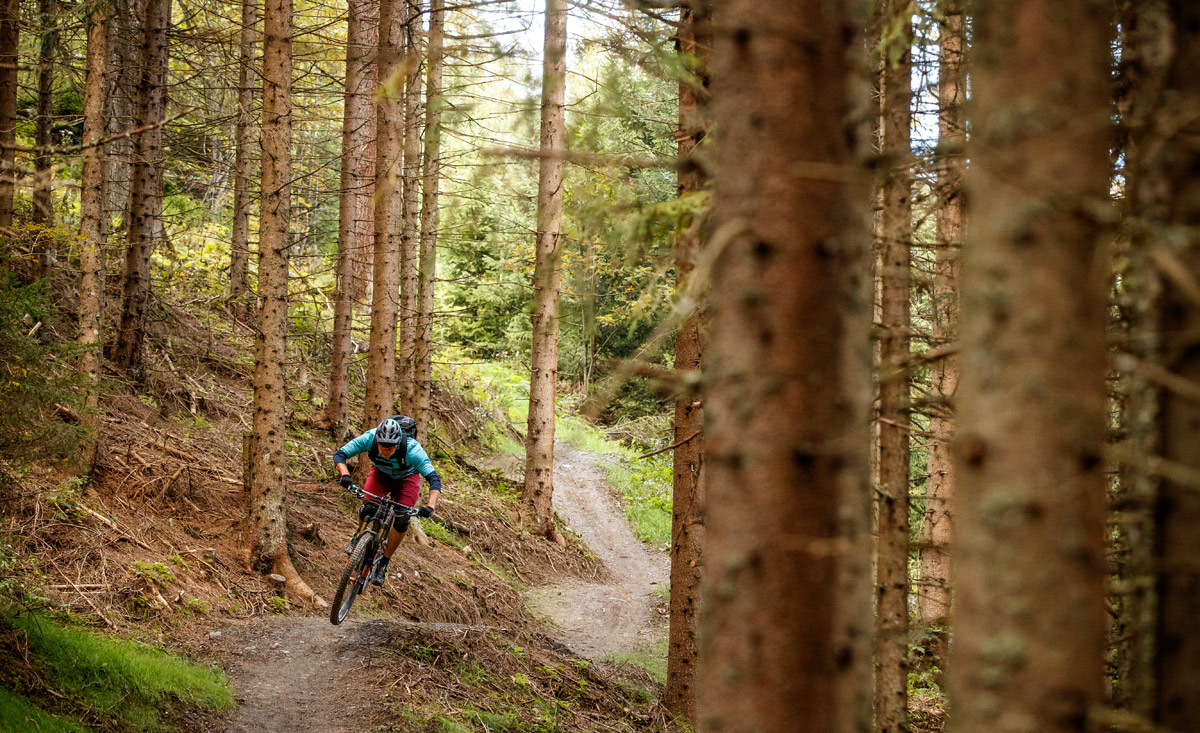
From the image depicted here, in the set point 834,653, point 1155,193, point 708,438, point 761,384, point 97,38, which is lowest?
point 834,653

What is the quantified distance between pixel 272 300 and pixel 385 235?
3.50 metres

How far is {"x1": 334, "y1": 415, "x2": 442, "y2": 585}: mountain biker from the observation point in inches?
356

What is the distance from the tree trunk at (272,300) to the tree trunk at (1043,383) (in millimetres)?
8712

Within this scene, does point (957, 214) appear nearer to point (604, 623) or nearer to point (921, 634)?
point (921, 634)

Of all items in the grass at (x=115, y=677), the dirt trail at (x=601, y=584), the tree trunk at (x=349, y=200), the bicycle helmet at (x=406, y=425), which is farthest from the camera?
the tree trunk at (x=349, y=200)

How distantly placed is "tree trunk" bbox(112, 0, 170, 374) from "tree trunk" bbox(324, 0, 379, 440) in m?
2.71

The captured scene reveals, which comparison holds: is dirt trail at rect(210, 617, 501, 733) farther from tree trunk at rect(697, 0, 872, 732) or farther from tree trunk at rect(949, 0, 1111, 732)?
tree trunk at rect(949, 0, 1111, 732)

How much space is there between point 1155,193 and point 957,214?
375 inches

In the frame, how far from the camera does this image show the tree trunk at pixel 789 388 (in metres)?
2.41

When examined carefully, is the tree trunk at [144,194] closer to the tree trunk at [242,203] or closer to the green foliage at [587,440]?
the tree trunk at [242,203]

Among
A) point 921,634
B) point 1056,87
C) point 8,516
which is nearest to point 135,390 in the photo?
point 8,516

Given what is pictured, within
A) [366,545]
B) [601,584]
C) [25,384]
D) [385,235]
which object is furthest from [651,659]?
[25,384]

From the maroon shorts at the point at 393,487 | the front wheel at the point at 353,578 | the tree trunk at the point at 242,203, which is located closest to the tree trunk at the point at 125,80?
the tree trunk at the point at 242,203

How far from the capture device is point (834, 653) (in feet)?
8.00
